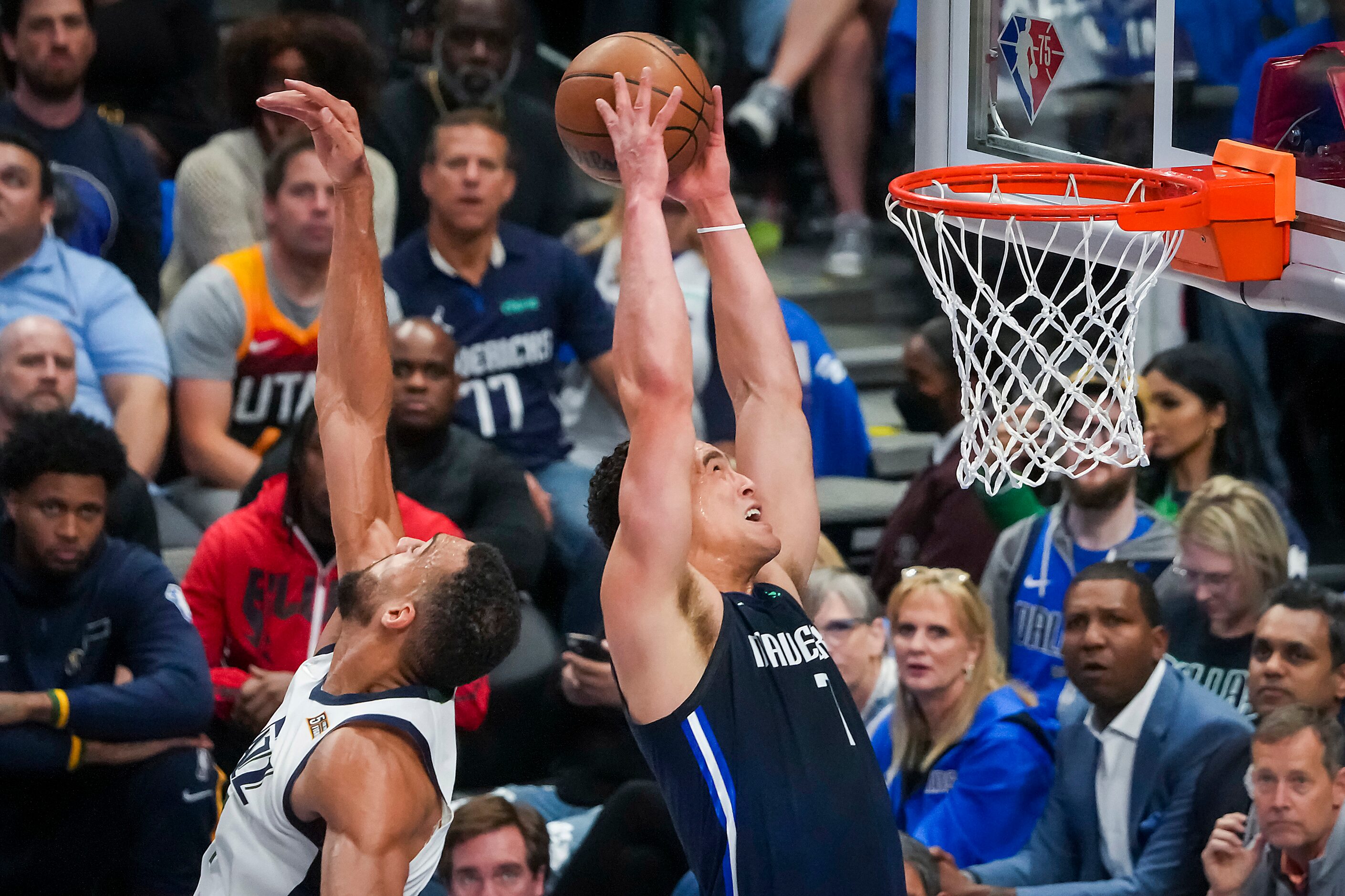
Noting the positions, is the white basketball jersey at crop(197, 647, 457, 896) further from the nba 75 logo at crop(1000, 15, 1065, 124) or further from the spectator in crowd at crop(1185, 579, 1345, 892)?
the spectator in crowd at crop(1185, 579, 1345, 892)

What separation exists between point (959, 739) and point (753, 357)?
177 cm

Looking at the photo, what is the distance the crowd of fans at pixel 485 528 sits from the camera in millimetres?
4699

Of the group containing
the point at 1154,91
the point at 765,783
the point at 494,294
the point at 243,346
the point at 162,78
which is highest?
the point at 1154,91

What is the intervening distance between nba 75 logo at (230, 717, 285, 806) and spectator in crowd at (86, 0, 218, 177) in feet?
11.1

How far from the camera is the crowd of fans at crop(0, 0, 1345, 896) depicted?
185 inches

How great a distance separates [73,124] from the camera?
19.2ft

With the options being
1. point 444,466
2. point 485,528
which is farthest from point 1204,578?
point 444,466

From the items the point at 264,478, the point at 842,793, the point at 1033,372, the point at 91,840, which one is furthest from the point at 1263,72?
the point at 91,840

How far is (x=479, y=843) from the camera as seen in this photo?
184 inches

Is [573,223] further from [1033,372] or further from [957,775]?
[957,775]

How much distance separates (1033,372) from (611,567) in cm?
368

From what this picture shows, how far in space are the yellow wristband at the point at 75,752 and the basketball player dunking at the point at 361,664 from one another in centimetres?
129

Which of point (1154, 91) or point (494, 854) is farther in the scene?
point (494, 854)

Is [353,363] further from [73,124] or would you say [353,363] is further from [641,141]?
[73,124]
